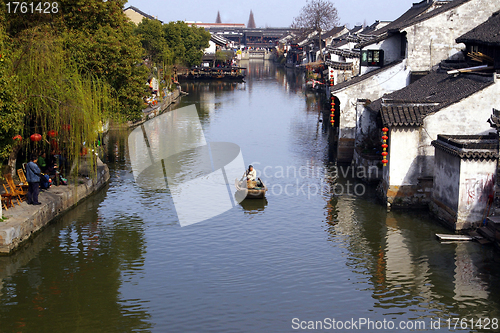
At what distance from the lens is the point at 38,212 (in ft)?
59.7

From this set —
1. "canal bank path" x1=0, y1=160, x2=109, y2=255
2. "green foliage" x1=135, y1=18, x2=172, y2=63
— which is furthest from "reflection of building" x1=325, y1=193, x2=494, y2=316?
"green foliage" x1=135, y1=18, x2=172, y2=63

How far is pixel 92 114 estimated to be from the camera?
831 inches

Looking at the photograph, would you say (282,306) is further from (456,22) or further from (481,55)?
(456,22)

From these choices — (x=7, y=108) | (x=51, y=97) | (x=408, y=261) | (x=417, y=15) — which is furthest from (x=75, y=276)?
(x=417, y=15)

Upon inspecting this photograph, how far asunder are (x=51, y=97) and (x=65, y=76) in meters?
1.68

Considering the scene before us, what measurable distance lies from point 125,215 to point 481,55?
16.2 m

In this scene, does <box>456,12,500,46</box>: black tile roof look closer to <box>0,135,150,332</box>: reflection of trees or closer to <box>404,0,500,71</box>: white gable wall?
<box>404,0,500,71</box>: white gable wall

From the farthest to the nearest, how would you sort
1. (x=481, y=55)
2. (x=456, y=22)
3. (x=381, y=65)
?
(x=381, y=65)
(x=456, y=22)
(x=481, y=55)

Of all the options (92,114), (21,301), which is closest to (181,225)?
(92,114)

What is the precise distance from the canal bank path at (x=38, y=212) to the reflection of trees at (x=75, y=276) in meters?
0.33

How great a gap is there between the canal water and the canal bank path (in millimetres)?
341

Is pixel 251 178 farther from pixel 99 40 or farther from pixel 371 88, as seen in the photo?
pixel 99 40

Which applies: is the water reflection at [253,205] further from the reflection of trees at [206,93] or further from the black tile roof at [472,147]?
the reflection of trees at [206,93]

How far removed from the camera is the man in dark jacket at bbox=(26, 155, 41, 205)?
18.4m
